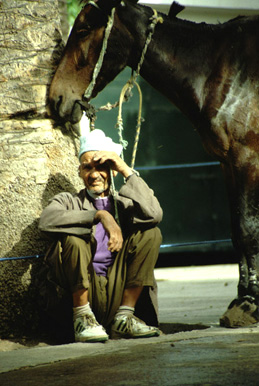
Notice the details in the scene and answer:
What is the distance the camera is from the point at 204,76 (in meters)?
4.70

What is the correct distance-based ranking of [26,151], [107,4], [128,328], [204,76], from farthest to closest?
[204,76], [107,4], [26,151], [128,328]

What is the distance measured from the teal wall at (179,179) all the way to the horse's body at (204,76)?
13.0ft

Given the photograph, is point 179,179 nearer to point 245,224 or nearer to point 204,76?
point 204,76

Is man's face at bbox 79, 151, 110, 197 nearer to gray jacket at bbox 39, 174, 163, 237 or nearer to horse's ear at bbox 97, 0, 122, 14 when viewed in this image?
gray jacket at bbox 39, 174, 163, 237

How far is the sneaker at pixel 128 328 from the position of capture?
150 inches

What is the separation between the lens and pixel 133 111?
8.66m

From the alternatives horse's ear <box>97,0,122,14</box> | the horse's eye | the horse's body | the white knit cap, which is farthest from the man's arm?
horse's ear <box>97,0,122,14</box>

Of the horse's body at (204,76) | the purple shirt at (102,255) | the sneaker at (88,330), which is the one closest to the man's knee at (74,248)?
the purple shirt at (102,255)

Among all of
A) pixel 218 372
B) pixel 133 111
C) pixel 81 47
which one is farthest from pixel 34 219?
pixel 133 111

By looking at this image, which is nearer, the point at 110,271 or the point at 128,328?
the point at 128,328

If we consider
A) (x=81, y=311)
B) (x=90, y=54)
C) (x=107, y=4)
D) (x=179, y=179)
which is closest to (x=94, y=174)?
(x=81, y=311)

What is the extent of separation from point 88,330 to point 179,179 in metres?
5.33

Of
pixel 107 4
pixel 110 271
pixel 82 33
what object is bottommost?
pixel 110 271

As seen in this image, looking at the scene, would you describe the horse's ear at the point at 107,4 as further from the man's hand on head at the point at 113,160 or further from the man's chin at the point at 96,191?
the man's chin at the point at 96,191
